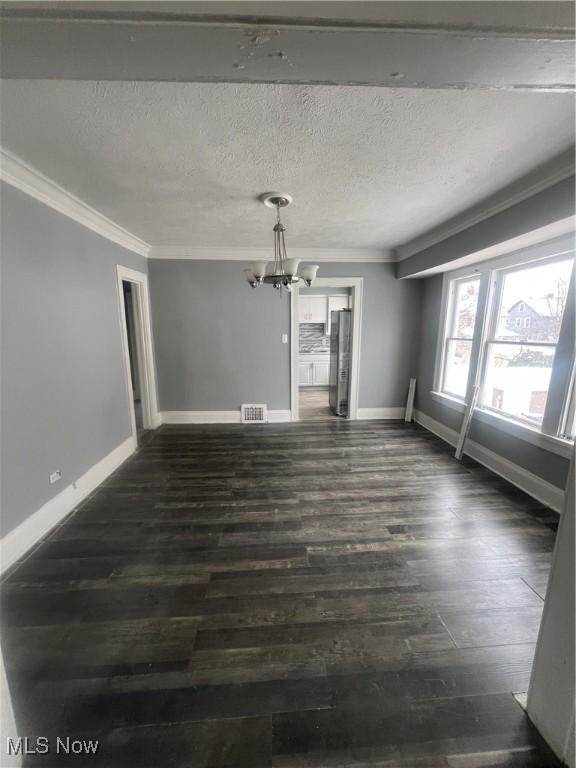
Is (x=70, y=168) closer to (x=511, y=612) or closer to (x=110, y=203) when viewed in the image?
(x=110, y=203)

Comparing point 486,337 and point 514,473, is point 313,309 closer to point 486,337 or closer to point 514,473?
point 486,337

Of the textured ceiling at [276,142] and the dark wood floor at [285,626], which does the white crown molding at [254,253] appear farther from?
the dark wood floor at [285,626]

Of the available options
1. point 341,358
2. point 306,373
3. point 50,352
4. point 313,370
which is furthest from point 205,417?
point 313,370

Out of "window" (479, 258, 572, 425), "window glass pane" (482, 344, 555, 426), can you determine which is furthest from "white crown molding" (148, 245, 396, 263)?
"window glass pane" (482, 344, 555, 426)

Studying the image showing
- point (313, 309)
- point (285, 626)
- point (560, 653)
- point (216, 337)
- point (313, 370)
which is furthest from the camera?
point (313, 370)

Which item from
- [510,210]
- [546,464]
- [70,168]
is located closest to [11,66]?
[70,168]

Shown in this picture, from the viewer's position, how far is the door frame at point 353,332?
13.7ft

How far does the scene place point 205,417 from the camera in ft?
14.7

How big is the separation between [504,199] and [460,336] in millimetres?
1714

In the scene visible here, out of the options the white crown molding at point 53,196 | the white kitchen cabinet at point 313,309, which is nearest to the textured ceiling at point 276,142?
Answer: the white crown molding at point 53,196

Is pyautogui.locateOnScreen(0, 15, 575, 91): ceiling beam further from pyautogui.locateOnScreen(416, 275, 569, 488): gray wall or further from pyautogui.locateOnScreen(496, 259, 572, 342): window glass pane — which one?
pyautogui.locateOnScreen(416, 275, 569, 488): gray wall

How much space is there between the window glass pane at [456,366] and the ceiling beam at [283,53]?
10.6 feet

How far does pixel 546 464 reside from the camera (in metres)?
2.47

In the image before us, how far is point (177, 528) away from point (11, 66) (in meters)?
2.36
